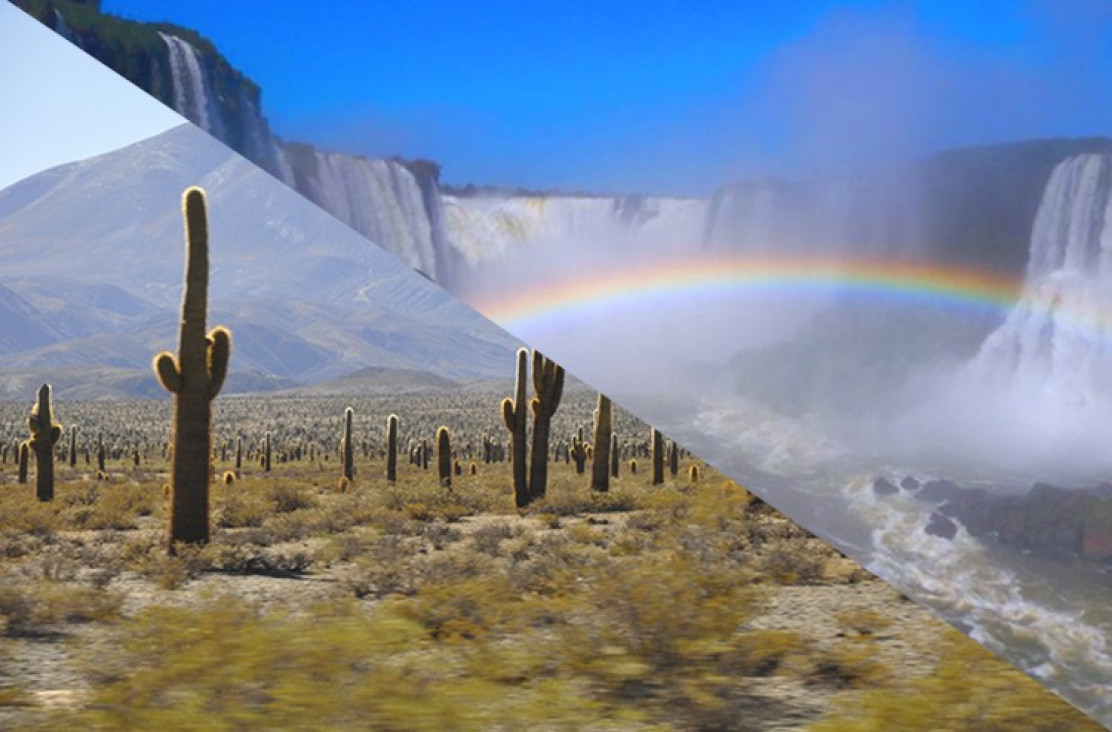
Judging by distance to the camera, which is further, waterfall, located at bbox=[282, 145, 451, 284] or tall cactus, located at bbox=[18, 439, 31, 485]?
tall cactus, located at bbox=[18, 439, 31, 485]

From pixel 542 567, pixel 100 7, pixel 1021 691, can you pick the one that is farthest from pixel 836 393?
pixel 542 567

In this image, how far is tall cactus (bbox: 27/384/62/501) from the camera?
24.4 metres

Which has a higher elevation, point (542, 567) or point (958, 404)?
point (958, 404)

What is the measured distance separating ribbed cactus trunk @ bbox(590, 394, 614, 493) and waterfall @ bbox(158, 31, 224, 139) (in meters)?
19.3

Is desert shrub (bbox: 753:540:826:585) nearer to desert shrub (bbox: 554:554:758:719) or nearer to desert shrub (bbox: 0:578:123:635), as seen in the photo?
desert shrub (bbox: 554:554:758:719)

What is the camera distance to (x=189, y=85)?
2.70 m

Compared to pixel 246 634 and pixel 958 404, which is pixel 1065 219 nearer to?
pixel 958 404

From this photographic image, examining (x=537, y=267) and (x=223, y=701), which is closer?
(x=537, y=267)

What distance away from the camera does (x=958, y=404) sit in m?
2.17

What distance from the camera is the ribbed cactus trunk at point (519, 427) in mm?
22188

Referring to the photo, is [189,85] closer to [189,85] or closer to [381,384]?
[189,85]

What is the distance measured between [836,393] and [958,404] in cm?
20

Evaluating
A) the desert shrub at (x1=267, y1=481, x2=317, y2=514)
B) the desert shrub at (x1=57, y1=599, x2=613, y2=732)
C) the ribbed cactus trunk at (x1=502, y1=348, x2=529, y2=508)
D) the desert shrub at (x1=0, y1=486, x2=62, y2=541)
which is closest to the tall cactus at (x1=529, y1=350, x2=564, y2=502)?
the ribbed cactus trunk at (x1=502, y1=348, x2=529, y2=508)

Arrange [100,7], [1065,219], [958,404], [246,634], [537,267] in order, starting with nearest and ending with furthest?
[1065,219] < [958,404] < [537,267] < [100,7] < [246,634]
